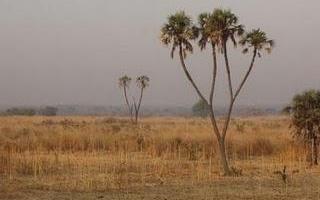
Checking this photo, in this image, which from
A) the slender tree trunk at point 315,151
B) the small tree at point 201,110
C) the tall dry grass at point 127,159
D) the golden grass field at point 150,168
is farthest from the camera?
the small tree at point 201,110

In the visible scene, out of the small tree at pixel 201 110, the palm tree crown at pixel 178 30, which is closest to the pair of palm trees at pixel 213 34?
the palm tree crown at pixel 178 30

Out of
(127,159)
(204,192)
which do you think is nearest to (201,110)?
(127,159)

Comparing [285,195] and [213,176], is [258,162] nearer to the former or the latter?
[213,176]

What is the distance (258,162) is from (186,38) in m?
8.67

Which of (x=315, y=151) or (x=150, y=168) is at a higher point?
(x=315, y=151)

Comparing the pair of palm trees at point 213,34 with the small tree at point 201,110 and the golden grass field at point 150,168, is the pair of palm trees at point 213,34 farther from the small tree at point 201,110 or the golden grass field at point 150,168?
the small tree at point 201,110

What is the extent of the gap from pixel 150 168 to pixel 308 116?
8.51 m

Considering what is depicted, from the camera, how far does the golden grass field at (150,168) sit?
23.1 metres

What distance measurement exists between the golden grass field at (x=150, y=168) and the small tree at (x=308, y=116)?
1139 millimetres

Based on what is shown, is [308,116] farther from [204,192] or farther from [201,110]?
[201,110]

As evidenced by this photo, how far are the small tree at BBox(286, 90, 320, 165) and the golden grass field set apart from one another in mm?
1139

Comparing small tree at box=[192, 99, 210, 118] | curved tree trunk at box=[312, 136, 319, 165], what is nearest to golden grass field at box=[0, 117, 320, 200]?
curved tree trunk at box=[312, 136, 319, 165]

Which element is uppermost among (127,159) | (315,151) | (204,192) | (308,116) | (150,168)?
(308,116)

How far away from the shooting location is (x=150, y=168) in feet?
101
